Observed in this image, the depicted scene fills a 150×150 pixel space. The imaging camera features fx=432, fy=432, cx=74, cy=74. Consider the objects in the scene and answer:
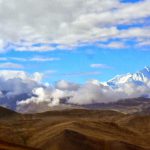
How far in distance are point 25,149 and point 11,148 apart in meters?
10.2

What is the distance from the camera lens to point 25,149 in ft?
490

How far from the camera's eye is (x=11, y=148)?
140000mm

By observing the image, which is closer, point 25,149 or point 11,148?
point 11,148
